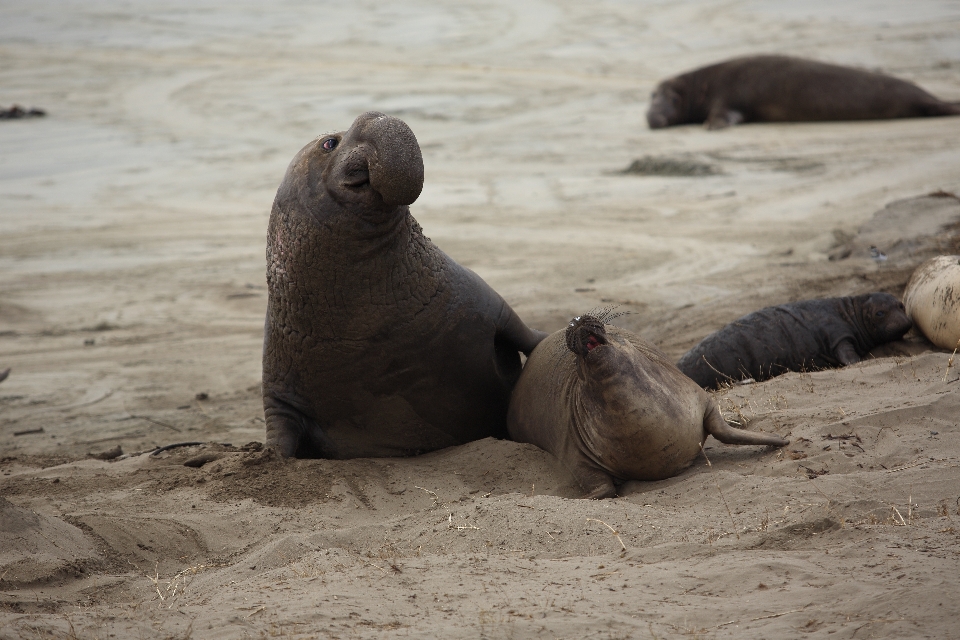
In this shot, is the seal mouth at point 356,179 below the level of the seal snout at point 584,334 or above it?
above

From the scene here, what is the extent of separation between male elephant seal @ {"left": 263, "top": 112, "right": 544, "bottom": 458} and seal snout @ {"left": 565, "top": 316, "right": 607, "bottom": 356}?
926mm

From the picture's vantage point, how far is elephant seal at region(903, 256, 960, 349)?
19.3 ft

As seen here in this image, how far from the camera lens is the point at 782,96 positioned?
578 inches

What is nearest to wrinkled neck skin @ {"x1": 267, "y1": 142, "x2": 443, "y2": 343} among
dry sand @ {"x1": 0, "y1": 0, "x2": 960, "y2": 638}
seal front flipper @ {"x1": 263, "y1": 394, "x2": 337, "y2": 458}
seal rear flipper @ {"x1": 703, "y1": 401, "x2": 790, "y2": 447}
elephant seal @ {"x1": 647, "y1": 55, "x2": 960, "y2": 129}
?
seal front flipper @ {"x1": 263, "y1": 394, "x2": 337, "y2": 458}

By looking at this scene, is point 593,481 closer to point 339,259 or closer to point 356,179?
point 339,259

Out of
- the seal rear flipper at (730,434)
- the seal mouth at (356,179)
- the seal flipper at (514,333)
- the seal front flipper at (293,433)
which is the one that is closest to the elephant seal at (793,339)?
the seal flipper at (514,333)

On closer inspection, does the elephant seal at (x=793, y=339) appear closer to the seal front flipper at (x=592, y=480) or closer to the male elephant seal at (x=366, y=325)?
the male elephant seal at (x=366, y=325)

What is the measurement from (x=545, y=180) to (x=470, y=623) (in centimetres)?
1000

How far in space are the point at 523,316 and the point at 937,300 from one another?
2.85 metres

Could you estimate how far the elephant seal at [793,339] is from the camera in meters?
6.21

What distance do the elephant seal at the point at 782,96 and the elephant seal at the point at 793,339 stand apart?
28.8 ft

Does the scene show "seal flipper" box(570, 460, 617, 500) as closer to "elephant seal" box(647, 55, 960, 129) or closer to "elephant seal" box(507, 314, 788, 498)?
"elephant seal" box(507, 314, 788, 498)

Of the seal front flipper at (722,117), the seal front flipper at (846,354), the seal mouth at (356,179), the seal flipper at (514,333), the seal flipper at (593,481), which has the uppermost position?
the seal mouth at (356,179)

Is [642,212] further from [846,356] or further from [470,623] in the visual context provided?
[470,623]
